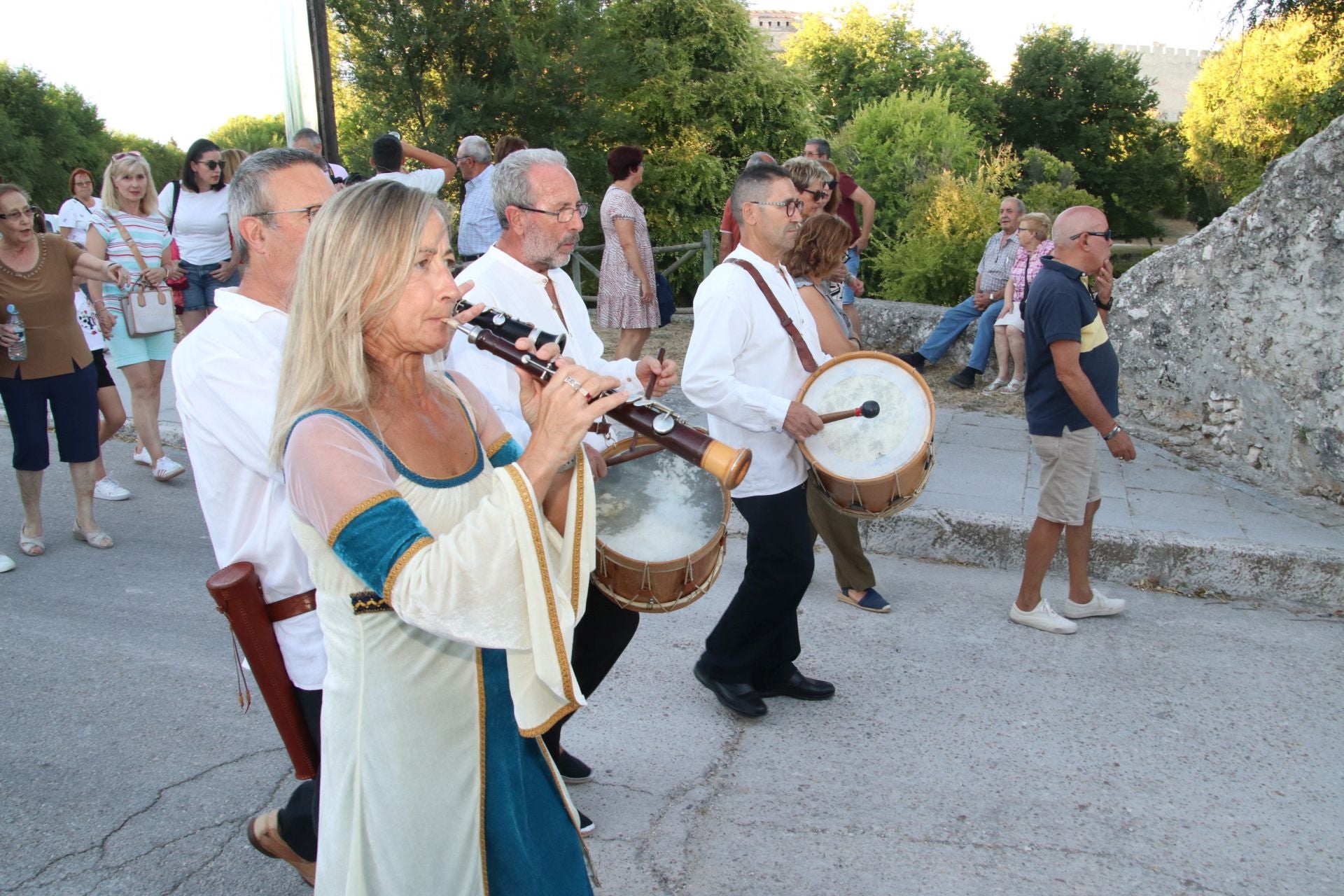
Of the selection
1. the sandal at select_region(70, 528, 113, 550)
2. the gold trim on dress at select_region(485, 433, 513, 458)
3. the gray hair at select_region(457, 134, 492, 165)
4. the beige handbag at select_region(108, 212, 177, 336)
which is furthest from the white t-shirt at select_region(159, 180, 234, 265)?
the gold trim on dress at select_region(485, 433, 513, 458)

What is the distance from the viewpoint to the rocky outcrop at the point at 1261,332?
584cm

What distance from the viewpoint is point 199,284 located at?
22.6 ft

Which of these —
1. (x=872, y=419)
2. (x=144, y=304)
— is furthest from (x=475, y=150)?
(x=872, y=419)

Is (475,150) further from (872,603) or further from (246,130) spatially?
(246,130)

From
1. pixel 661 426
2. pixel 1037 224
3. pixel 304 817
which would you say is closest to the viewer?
pixel 661 426

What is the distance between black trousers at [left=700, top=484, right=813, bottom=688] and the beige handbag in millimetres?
4266

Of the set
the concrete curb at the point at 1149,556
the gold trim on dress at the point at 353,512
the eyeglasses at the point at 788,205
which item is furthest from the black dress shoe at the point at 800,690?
the gold trim on dress at the point at 353,512

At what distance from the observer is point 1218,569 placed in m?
5.10

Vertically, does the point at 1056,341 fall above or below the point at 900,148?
below

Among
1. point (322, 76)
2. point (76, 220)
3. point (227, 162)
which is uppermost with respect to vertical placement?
point (322, 76)

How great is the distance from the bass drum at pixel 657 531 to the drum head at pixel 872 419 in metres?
0.70

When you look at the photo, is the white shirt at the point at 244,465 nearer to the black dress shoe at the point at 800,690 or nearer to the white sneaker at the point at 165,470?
the black dress shoe at the point at 800,690

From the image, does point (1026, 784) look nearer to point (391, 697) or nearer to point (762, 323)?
point (762, 323)

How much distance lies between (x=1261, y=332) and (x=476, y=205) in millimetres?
5342
